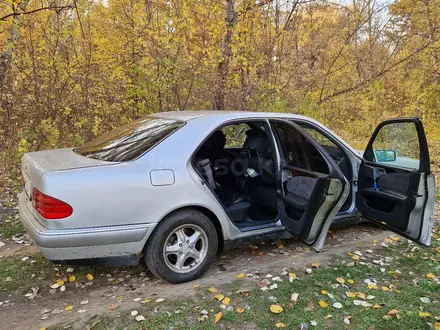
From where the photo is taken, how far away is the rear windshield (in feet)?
10.3

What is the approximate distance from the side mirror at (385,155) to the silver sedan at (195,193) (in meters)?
0.01

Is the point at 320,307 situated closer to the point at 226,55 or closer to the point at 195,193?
the point at 195,193

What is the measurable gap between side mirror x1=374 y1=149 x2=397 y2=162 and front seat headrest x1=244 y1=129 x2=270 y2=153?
122 centimetres

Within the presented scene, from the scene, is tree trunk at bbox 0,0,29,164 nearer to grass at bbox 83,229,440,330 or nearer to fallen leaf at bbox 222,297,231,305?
grass at bbox 83,229,440,330

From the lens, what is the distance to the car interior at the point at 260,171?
3.53 meters

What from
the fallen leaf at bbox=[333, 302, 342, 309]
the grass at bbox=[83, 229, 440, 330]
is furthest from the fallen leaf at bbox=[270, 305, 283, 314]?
the fallen leaf at bbox=[333, 302, 342, 309]

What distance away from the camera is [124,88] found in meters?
7.34

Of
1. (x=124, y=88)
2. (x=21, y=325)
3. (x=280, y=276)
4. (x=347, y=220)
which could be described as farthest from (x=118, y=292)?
(x=124, y=88)

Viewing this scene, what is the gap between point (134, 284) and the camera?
3.25m

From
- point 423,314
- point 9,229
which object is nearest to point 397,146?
point 423,314

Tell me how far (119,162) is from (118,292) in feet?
3.76

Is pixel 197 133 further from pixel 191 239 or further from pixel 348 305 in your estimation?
pixel 348 305

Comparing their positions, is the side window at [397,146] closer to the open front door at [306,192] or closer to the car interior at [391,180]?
the car interior at [391,180]

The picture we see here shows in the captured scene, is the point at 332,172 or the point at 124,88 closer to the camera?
the point at 332,172
